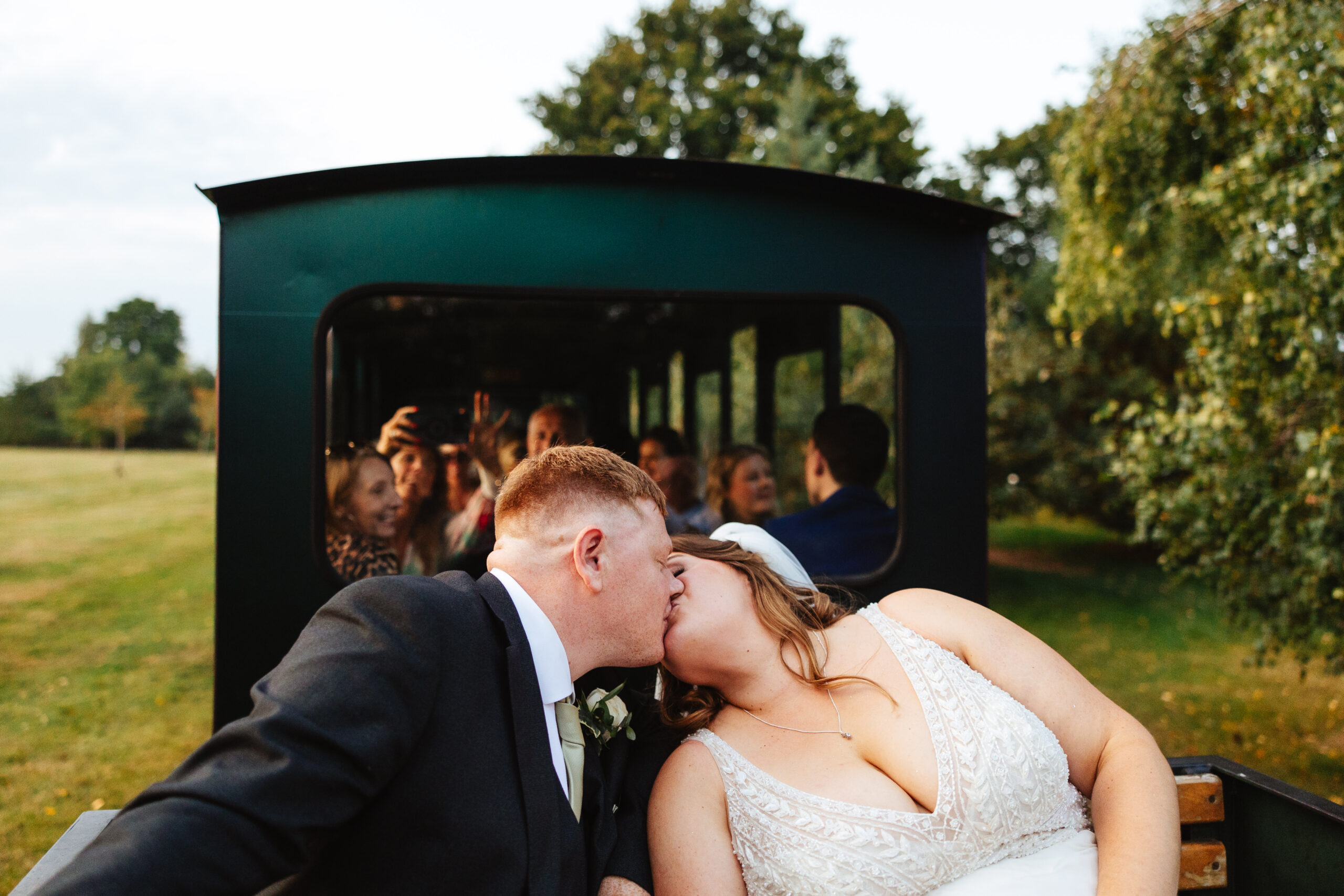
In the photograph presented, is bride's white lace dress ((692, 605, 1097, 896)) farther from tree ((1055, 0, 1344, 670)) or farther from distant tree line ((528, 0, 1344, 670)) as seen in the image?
tree ((1055, 0, 1344, 670))

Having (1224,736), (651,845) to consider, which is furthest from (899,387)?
(1224,736)

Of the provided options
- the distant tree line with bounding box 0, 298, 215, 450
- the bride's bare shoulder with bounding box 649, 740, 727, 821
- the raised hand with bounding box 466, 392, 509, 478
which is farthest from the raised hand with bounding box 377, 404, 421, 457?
the distant tree line with bounding box 0, 298, 215, 450

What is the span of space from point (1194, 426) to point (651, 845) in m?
3.91

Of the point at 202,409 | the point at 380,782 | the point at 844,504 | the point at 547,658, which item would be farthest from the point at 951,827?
the point at 202,409

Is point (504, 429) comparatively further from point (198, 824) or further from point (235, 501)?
point (198, 824)

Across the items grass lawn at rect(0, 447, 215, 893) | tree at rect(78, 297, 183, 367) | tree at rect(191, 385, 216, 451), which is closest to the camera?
grass lawn at rect(0, 447, 215, 893)

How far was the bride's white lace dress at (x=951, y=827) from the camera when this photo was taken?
72.2 inches

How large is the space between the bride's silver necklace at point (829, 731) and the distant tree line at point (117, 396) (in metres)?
17.7

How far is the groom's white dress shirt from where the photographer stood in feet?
5.50

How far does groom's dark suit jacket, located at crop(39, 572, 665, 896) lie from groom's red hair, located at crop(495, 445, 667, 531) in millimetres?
158

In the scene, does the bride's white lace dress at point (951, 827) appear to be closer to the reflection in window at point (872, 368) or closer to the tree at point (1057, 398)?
the reflection in window at point (872, 368)

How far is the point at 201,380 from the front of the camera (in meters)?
19.2

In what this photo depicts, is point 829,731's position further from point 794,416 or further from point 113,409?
point 113,409

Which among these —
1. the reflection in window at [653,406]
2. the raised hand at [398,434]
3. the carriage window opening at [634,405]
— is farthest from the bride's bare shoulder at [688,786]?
the reflection in window at [653,406]
